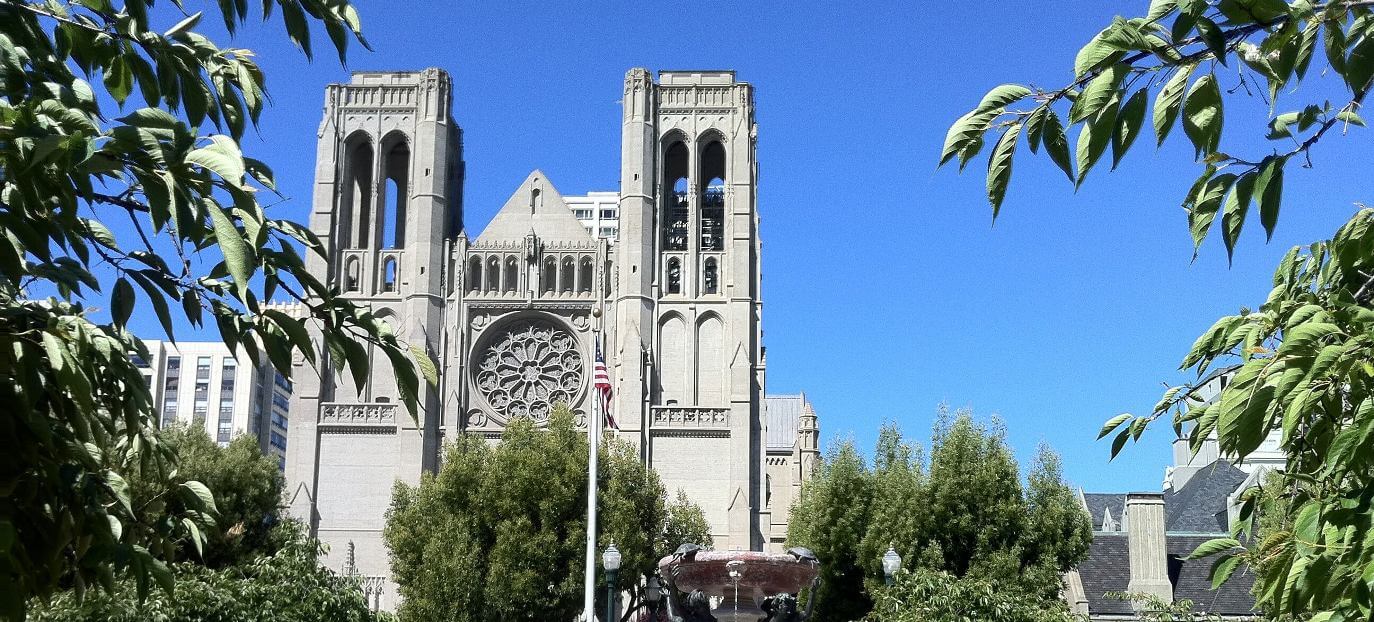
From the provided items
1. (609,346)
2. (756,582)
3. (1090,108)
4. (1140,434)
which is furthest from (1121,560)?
(1090,108)

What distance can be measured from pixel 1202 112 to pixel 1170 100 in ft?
0.39

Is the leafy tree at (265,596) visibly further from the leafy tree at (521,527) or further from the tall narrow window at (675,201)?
the tall narrow window at (675,201)

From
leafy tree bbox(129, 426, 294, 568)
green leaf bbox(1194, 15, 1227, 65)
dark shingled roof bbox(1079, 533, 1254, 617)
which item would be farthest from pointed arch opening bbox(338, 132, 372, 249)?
green leaf bbox(1194, 15, 1227, 65)

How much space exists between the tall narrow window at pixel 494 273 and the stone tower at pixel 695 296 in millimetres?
5228

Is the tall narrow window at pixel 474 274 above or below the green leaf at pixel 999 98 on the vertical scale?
above

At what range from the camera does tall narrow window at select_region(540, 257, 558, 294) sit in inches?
2488

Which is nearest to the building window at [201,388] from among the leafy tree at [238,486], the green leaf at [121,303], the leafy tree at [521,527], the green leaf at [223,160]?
the leafy tree at [238,486]

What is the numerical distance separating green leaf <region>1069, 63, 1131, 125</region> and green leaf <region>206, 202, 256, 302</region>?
8.59 feet

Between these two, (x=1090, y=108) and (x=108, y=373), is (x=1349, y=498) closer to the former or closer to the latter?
(x=1090, y=108)

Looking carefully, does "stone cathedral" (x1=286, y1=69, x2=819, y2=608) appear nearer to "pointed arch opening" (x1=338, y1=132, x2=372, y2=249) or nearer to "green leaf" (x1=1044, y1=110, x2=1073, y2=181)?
"pointed arch opening" (x1=338, y1=132, x2=372, y2=249)

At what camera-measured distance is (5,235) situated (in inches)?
224

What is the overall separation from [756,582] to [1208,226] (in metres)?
21.0

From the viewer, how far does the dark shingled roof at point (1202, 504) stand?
→ 5822cm

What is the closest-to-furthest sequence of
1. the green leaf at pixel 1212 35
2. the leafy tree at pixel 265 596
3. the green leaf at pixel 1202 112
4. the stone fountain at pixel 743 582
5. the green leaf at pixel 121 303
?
the green leaf at pixel 1212 35 < the green leaf at pixel 1202 112 < the green leaf at pixel 121 303 < the stone fountain at pixel 743 582 < the leafy tree at pixel 265 596
